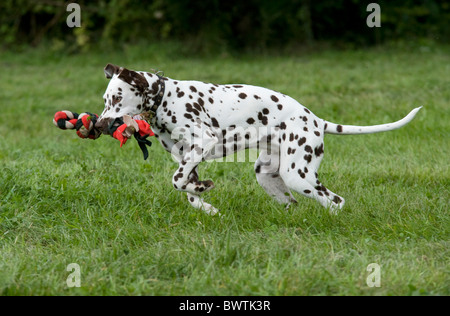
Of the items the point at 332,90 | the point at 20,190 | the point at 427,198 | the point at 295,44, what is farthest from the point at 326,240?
the point at 295,44

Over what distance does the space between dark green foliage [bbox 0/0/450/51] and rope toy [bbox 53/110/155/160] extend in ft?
33.9

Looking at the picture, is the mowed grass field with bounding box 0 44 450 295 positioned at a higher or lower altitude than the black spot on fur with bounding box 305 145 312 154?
lower

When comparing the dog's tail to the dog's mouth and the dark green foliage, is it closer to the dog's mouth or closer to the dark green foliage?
the dog's mouth

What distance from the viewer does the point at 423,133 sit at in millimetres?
7961

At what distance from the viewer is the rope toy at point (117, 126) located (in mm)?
4648

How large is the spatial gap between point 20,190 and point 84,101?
5.44 meters

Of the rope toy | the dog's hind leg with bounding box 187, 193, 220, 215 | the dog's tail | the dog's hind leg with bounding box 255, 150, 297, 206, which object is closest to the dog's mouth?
the rope toy

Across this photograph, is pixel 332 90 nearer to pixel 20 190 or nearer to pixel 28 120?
pixel 28 120

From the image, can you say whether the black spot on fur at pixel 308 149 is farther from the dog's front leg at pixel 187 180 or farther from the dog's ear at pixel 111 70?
the dog's ear at pixel 111 70

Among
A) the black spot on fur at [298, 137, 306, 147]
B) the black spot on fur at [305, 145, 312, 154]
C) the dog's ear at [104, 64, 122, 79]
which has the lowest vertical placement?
the black spot on fur at [305, 145, 312, 154]

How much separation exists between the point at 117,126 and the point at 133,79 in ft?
1.28

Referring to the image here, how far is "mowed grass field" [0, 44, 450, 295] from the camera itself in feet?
12.8
